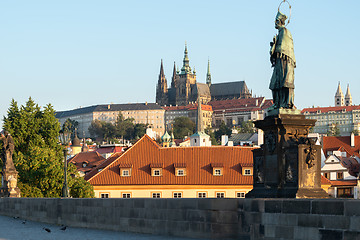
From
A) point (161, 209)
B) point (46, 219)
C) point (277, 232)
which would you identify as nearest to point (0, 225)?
point (46, 219)

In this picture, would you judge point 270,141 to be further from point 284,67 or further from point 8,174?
point 8,174

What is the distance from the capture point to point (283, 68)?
58.4 feet

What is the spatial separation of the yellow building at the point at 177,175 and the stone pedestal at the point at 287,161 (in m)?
43.5

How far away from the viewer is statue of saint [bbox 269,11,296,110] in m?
17.8

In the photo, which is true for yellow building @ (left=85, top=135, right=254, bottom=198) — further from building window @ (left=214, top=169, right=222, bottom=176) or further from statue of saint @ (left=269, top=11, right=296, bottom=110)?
statue of saint @ (left=269, top=11, right=296, bottom=110)

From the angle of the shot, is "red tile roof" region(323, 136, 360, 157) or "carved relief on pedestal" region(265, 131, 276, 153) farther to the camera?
"red tile roof" region(323, 136, 360, 157)

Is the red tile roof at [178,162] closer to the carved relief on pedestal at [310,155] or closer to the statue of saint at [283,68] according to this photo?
the statue of saint at [283,68]

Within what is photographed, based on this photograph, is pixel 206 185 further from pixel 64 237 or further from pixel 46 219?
pixel 64 237

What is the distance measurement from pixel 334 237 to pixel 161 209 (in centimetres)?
511

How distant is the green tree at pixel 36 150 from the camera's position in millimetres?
44688

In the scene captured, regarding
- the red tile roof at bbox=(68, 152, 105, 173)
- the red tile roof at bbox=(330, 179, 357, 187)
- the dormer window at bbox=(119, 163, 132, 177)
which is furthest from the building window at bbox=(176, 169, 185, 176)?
the red tile roof at bbox=(68, 152, 105, 173)

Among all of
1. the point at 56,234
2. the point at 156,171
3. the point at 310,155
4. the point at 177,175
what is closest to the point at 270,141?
the point at 310,155

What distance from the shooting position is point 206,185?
61.7m

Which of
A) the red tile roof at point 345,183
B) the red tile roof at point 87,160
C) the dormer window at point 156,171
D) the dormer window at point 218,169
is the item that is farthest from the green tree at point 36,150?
the red tile roof at point 345,183
